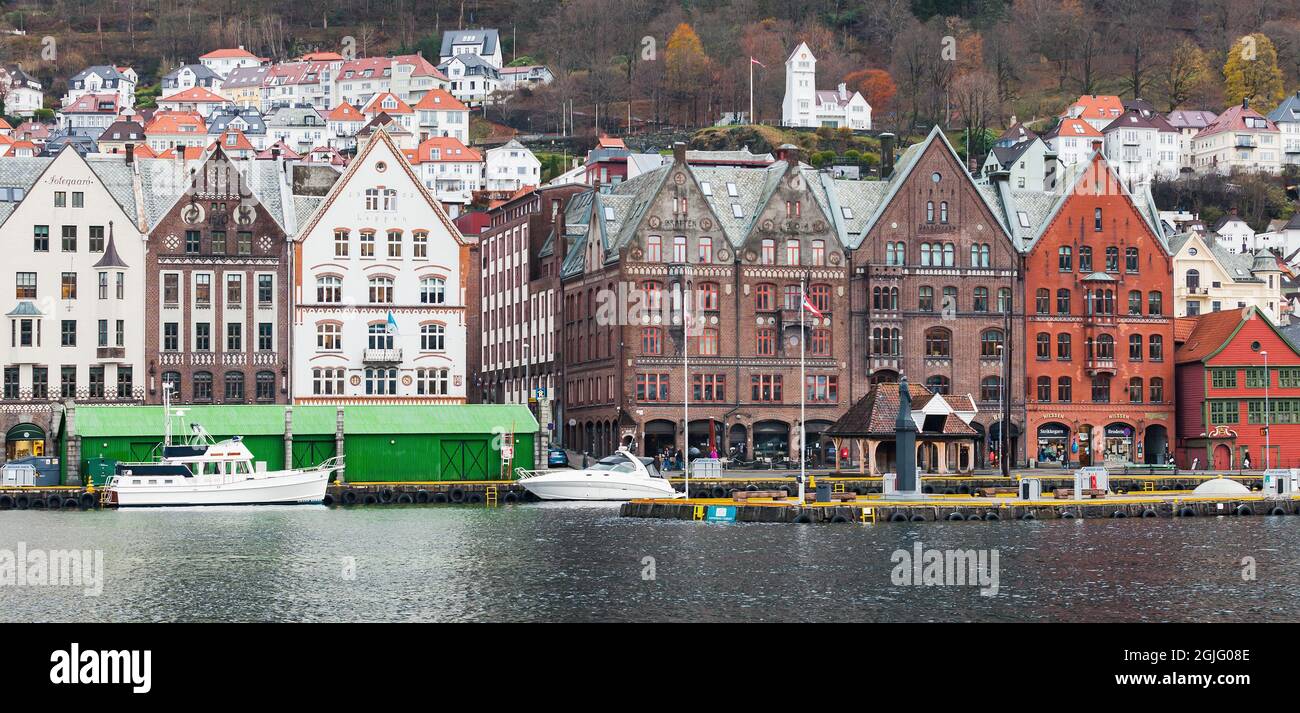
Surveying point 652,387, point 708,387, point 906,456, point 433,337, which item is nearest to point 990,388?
point 708,387

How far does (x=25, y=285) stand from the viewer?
122000mm

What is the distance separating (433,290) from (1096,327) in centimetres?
4631

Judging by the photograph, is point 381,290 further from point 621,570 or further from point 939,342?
point 621,570

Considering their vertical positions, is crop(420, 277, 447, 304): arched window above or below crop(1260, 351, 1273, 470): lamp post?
above

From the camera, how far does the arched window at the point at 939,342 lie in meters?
136

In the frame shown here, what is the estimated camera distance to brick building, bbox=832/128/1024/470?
13550 cm

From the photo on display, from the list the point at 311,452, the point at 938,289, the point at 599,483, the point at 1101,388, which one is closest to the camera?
the point at 599,483

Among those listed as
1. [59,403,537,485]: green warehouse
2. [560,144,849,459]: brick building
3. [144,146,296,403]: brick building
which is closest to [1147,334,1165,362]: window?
[560,144,849,459]: brick building

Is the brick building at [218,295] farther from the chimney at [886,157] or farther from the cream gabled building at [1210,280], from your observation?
the cream gabled building at [1210,280]

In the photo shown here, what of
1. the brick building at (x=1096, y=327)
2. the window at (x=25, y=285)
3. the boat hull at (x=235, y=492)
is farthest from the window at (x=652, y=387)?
the window at (x=25, y=285)

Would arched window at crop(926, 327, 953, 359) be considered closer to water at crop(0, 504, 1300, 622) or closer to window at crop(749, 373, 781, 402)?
window at crop(749, 373, 781, 402)

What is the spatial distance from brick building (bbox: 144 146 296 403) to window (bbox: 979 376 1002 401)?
46727 mm

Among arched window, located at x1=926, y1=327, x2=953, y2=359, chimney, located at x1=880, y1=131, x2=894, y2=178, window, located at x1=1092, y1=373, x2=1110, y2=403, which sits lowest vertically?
window, located at x1=1092, y1=373, x2=1110, y2=403
